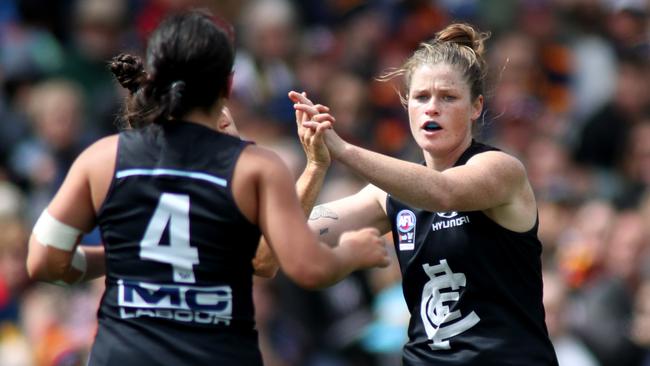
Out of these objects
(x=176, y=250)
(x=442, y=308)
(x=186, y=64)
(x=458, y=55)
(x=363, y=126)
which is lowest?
(x=442, y=308)

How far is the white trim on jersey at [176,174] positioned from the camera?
13.9 ft

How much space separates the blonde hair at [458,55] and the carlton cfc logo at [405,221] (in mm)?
519

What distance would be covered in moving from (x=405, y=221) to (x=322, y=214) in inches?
14.4

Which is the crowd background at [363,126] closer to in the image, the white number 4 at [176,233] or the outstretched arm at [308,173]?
the outstretched arm at [308,173]

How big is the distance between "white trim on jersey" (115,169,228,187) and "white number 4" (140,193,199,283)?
0.22ft

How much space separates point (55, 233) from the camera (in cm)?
439

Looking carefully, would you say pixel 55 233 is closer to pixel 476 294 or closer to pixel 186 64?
pixel 186 64

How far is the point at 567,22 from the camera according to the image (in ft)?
39.9

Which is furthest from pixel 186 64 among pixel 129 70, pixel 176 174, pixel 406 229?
pixel 406 229

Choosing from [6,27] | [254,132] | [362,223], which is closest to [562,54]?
[254,132]

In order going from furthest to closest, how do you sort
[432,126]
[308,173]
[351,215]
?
1. [351,215]
2. [432,126]
3. [308,173]

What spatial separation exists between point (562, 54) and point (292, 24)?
7.92ft

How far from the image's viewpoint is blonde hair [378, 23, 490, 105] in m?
5.27

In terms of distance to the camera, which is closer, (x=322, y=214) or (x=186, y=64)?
(x=186, y=64)
